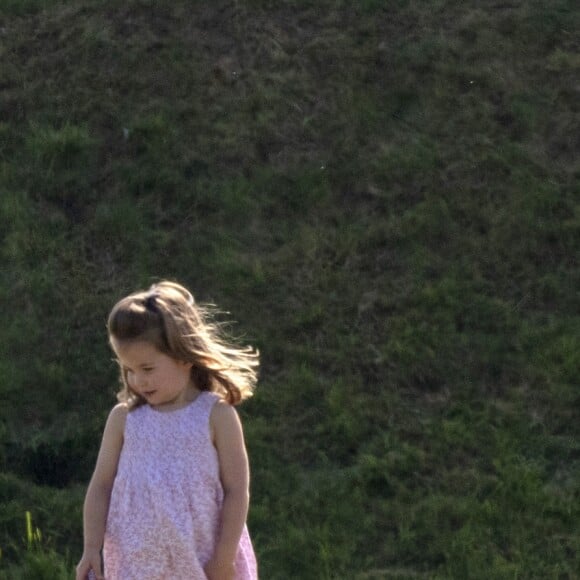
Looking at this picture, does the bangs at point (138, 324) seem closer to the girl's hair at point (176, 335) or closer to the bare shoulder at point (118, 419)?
the girl's hair at point (176, 335)

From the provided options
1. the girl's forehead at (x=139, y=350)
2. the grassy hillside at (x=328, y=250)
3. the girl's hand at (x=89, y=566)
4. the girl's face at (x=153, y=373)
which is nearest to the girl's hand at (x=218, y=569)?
the girl's hand at (x=89, y=566)

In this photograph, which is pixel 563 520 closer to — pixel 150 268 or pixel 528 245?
pixel 528 245

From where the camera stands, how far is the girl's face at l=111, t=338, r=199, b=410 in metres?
3.13

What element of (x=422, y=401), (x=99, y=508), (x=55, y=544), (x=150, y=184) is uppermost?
(x=150, y=184)

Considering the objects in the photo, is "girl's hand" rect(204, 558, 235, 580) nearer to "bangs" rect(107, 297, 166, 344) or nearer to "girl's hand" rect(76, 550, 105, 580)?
"girl's hand" rect(76, 550, 105, 580)

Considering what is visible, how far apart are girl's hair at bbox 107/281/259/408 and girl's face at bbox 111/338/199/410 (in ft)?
0.06

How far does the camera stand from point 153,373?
315 cm

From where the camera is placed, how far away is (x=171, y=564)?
3.13 m

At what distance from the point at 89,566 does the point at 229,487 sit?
41 centimetres

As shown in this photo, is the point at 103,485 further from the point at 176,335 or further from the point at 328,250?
the point at 328,250

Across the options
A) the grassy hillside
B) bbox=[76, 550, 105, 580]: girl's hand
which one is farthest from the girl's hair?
the grassy hillside

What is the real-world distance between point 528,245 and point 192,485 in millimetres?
3105

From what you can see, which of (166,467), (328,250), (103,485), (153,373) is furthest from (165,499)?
(328,250)

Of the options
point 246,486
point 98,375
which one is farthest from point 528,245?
point 246,486
